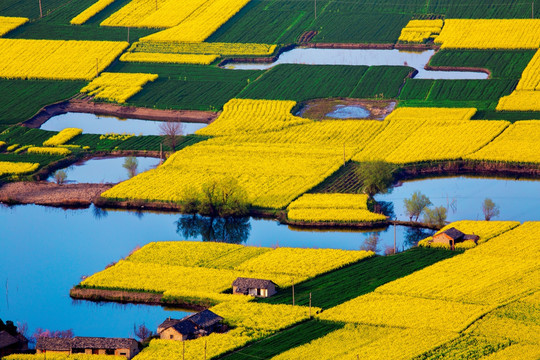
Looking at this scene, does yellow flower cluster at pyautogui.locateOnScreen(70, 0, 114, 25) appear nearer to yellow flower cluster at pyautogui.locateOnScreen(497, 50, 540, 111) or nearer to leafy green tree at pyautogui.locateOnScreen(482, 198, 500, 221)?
yellow flower cluster at pyautogui.locateOnScreen(497, 50, 540, 111)

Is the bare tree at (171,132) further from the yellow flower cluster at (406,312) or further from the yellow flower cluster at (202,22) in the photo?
the yellow flower cluster at (406,312)

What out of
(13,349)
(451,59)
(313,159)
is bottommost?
(13,349)

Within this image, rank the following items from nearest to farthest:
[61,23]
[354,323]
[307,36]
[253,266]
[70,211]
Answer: [354,323] → [253,266] → [70,211] → [307,36] → [61,23]

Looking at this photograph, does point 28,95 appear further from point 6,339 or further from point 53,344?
point 53,344

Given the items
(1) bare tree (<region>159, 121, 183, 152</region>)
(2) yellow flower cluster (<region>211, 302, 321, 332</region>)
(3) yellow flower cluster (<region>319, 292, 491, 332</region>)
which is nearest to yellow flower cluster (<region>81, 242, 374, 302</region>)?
(2) yellow flower cluster (<region>211, 302, 321, 332</region>)

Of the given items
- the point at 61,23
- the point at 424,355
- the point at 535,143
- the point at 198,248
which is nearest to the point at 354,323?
the point at 424,355

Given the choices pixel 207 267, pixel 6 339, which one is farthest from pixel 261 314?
pixel 6 339

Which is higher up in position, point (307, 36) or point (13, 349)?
point (307, 36)

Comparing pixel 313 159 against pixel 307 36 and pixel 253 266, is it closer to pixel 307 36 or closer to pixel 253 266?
pixel 253 266
